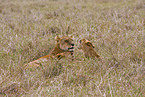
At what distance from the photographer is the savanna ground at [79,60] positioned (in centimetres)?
280

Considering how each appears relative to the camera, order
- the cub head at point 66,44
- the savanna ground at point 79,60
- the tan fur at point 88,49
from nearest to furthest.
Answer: the savanna ground at point 79,60, the tan fur at point 88,49, the cub head at point 66,44

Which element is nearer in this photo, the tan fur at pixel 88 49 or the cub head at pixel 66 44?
the tan fur at pixel 88 49

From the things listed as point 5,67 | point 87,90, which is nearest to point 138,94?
point 87,90

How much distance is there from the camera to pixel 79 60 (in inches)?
152

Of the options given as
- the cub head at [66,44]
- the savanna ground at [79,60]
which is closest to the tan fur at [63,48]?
the cub head at [66,44]

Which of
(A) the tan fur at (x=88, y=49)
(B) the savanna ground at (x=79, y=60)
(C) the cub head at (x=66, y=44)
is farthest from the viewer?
(C) the cub head at (x=66, y=44)

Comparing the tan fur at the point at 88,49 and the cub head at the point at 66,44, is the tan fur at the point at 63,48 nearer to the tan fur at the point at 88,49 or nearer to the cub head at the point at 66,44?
the cub head at the point at 66,44

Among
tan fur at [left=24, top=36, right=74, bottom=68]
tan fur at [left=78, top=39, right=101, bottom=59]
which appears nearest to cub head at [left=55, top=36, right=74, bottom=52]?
tan fur at [left=24, top=36, right=74, bottom=68]

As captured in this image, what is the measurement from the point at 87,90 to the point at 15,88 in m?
0.99

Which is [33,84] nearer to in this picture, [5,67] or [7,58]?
[5,67]

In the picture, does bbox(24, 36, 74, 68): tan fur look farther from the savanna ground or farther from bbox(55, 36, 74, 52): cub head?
the savanna ground

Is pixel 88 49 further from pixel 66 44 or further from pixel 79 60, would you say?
pixel 66 44

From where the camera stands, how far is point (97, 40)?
4688 mm

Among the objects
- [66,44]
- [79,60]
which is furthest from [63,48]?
[79,60]
